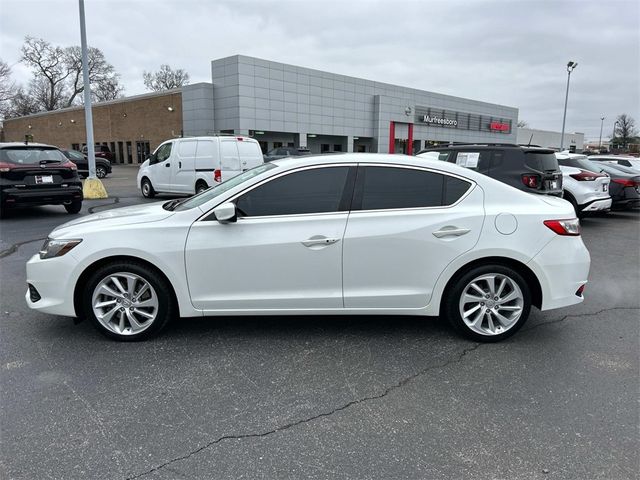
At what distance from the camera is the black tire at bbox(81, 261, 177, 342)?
3844 millimetres

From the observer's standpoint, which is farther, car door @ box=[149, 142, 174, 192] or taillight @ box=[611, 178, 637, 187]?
car door @ box=[149, 142, 174, 192]

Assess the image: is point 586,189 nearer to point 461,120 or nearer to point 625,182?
point 625,182

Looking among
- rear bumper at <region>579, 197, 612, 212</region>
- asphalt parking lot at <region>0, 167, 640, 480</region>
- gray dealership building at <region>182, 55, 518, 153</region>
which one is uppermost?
gray dealership building at <region>182, 55, 518, 153</region>

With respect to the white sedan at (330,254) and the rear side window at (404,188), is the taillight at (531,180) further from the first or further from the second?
the rear side window at (404,188)

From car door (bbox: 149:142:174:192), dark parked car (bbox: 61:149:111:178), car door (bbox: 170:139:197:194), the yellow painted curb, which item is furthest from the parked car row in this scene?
dark parked car (bbox: 61:149:111:178)

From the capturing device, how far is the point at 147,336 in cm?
396

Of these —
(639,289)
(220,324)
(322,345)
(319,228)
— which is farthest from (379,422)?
(639,289)

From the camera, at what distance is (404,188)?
4008 millimetres

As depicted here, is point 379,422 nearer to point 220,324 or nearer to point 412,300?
point 412,300

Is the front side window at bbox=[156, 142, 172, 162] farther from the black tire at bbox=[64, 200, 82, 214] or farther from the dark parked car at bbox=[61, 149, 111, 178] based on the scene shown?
the dark parked car at bbox=[61, 149, 111, 178]

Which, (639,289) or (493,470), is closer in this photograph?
(493,470)

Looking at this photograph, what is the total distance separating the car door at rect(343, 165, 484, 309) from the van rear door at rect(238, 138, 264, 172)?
33.8ft

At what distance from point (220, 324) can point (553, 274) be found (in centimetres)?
298

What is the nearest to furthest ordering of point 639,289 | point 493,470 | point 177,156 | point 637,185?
point 493,470 < point 639,289 < point 637,185 < point 177,156
